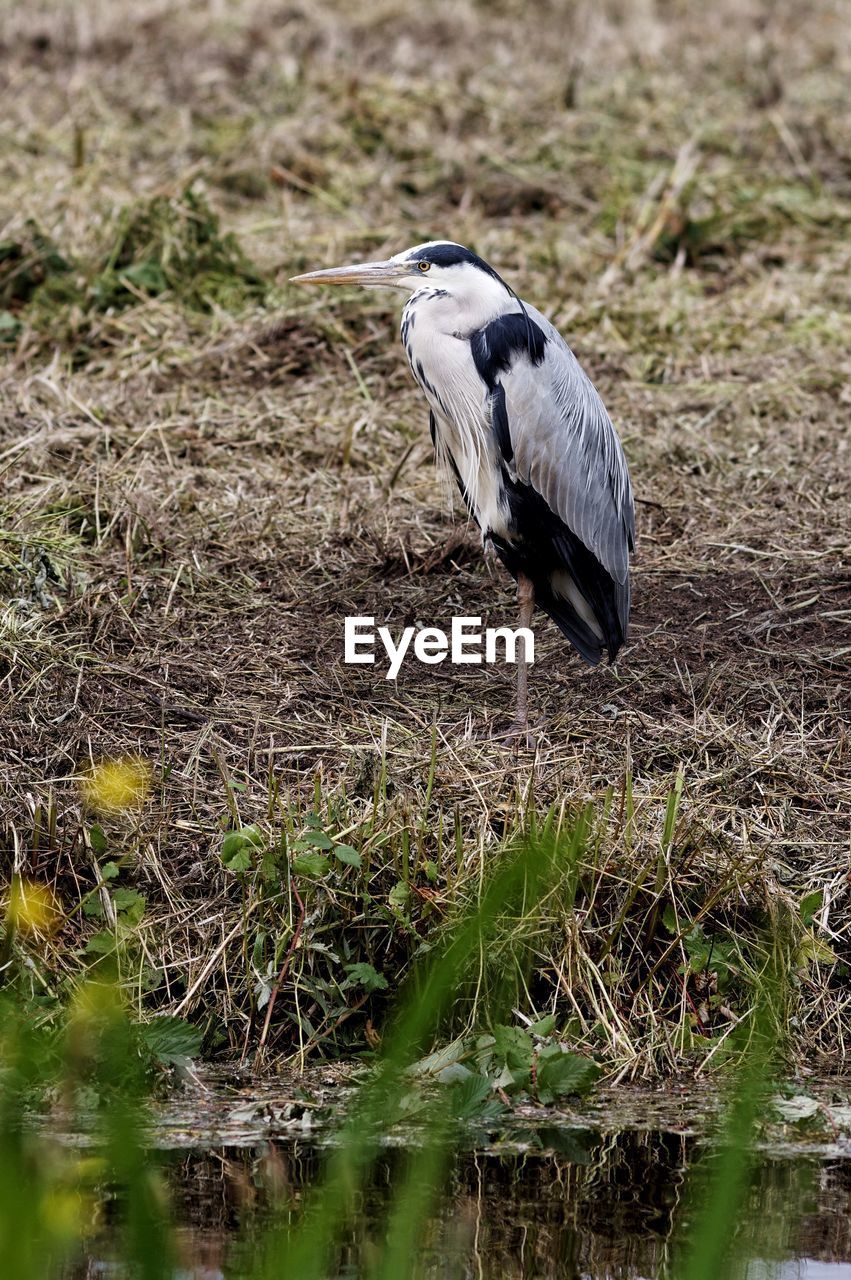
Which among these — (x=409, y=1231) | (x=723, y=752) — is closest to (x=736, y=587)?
(x=723, y=752)

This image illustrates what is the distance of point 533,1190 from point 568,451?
2.30 meters

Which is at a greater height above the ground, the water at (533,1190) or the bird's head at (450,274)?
the bird's head at (450,274)

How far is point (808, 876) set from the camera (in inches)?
166

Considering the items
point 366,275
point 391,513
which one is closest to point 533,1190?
point 366,275

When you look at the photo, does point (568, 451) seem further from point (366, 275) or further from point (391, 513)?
point (391, 513)

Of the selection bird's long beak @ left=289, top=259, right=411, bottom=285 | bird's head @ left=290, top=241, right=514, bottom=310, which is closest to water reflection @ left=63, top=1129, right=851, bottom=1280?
bird's head @ left=290, top=241, right=514, bottom=310

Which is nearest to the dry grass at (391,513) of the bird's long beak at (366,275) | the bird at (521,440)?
the bird at (521,440)

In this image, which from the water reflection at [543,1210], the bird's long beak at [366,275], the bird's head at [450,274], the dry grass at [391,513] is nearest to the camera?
the water reflection at [543,1210]

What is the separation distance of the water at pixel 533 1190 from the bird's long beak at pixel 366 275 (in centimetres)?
232

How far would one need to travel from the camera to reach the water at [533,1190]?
302 centimetres

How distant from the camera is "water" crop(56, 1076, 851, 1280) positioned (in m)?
3.02

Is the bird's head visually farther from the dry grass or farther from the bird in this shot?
the dry grass

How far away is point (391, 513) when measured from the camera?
19.6ft

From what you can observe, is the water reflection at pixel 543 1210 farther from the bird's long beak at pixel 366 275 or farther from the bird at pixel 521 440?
the bird's long beak at pixel 366 275
